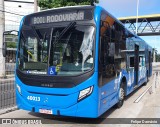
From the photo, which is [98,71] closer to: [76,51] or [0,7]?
[76,51]

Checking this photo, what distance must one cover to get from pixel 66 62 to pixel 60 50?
13.7 inches

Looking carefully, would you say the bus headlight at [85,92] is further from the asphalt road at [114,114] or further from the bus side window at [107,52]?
the asphalt road at [114,114]

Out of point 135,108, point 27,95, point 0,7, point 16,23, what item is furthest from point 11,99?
point 16,23

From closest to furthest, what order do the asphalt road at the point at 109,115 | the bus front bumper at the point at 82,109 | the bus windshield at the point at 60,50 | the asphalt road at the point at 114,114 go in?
the bus front bumper at the point at 82,109
the bus windshield at the point at 60,50
the asphalt road at the point at 109,115
the asphalt road at the point at 114,114

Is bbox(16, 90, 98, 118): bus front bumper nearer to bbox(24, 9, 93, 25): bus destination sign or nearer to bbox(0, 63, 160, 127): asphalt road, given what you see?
bbox(0, 63, 160, 127): asphalt road

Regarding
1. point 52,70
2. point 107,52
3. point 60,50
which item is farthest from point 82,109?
point 107,52

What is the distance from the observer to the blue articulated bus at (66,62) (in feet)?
21.1

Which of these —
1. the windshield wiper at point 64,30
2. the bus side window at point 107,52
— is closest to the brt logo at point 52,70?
the windshield wiper at point 64,30

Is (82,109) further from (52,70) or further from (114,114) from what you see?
(114,114)

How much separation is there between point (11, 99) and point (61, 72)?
4.81m

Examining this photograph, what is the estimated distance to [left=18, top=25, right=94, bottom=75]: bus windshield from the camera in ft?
21.5

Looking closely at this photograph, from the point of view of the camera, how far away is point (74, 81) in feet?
21.1

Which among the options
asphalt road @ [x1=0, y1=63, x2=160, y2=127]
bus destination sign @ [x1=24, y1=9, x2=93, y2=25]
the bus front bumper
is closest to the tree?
asphalt road @ [x1=0, y1=63, x2=160, y2=127]

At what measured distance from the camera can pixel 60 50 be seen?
266 inches
